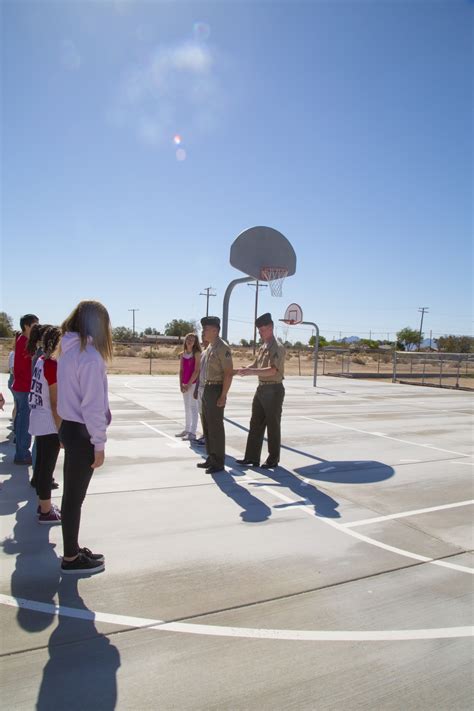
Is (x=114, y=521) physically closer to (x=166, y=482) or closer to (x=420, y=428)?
(x=166, y=482)

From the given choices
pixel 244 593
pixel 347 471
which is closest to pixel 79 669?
pixel 244 593

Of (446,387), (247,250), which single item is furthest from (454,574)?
(446,387)

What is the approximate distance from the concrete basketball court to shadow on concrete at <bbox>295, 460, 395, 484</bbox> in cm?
5

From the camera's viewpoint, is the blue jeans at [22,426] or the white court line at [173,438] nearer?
the blue jeans at [22,426]

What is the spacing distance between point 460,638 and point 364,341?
11558 cm

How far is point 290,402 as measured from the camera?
14.3 metres

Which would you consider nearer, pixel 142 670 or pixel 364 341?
pixel 142 670

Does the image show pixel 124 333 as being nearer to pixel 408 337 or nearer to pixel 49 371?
pixel 408 337

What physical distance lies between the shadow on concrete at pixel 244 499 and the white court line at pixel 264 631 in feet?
5.77

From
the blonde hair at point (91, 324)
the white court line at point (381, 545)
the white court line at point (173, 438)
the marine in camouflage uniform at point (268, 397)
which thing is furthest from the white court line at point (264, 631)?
the white court line at point (173, 438)

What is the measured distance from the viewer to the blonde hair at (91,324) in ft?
11.0

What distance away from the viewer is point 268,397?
21.2 ft

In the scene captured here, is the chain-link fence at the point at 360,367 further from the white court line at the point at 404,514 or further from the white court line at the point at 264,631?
the white court line at the point at 264,631

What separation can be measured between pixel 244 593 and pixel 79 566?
121 cm
